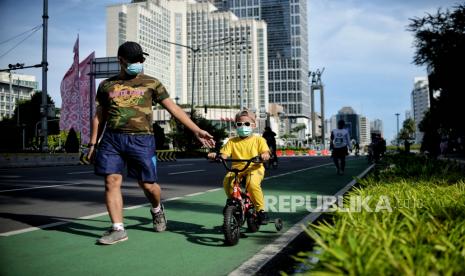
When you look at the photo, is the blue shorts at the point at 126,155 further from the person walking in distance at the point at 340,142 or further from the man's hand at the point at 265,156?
the person walking in distance at the point at 340,142

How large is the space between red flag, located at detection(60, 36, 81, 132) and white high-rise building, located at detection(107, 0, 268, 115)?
10756 cm

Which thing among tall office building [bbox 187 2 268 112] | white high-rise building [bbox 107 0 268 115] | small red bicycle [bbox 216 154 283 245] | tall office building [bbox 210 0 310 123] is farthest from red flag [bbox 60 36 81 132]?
tall office building [bbox 210 0 310 123]

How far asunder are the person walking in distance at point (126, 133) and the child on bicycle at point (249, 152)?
0.50 meters

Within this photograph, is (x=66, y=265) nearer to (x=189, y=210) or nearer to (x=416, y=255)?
(x=416, y=255)

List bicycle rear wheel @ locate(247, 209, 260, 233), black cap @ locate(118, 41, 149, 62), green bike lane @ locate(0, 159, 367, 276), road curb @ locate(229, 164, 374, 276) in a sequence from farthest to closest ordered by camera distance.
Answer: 1. bicycle rear wheel @ locate(247, 209, 260, 233)
2. black cap @ locate(118, 41, 149, 62)
3. green bike lane @ locate(0, 159, 367, 276)
4. road curb @ locate(229, 164, 374, 276)

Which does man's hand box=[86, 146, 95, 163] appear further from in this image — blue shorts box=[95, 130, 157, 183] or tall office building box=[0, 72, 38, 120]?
tall office building box=[0, 72, 38, 120]

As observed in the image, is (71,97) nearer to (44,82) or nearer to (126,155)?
(44,82)

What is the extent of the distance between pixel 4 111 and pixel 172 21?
218 ft

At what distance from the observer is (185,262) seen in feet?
11.5

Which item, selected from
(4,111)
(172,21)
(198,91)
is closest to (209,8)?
(172,21)

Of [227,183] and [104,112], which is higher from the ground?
[104,112]

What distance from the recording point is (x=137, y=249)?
3.94m

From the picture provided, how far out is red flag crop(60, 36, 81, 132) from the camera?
3484 cm

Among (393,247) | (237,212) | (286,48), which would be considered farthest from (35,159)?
(286,48)
